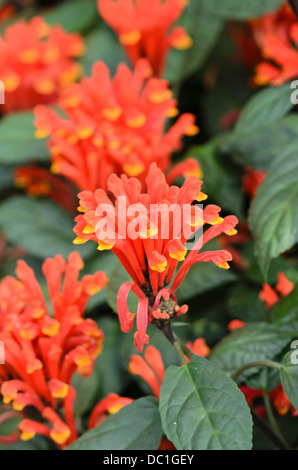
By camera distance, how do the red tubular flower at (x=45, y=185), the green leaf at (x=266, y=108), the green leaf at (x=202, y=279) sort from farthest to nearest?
the red tubular flower at (x=45, y=185)
the green leaf at (x=266, y=108)
the green leaf at (x=202, y=279)

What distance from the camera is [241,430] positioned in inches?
17.2

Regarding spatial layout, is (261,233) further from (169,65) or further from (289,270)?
(169,65)

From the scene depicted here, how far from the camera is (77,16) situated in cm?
110

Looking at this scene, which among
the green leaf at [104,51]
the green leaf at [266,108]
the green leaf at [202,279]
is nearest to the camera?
the green leaf at [202,279]

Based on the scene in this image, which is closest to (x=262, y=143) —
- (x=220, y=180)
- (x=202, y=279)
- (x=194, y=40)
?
(x=220, y=180)

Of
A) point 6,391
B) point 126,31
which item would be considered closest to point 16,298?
point 6,391

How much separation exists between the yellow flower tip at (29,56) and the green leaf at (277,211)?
48 cm

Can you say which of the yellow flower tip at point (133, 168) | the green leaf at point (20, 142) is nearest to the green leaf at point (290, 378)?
the yellow flower tip at point (133, 168)

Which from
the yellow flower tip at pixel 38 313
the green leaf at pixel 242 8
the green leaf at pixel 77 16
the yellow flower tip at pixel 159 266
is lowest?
the yellow flower tip at pixel 38 313

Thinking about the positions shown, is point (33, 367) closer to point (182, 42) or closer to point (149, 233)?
Answer: point (149, 233)

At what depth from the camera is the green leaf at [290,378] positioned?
0.47m

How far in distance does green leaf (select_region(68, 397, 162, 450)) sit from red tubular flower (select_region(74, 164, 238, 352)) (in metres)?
0.08

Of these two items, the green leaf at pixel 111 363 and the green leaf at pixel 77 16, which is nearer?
the green leaf at pixel 111 363

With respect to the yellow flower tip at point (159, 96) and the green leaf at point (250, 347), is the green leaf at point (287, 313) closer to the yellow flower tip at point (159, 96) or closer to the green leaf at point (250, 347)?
the green leaf at point (250, 347)
